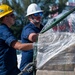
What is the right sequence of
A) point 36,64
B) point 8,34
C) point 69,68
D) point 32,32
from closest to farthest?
point 69,68 → point 36,64 → point 8,34 → point 32,32

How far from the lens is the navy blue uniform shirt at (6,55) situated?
352cm

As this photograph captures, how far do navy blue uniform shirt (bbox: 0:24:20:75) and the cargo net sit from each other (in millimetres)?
683

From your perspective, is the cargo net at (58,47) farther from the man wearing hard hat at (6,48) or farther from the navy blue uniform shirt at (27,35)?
the navy blue uniform shirt at (27,35)

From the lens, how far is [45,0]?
38.6 metres

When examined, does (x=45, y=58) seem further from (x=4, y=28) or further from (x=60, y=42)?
(x=4, y=28)

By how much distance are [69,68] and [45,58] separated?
0.23m

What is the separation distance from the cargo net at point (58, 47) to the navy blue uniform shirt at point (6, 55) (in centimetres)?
68

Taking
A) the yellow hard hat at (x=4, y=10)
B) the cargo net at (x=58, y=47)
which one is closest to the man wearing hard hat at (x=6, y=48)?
the yellow hard hat at (x=4, y=10)

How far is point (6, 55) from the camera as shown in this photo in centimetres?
362

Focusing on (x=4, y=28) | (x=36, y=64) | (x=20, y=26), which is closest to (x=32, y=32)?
(x=4, y=28)

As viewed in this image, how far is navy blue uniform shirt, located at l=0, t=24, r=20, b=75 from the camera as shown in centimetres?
352

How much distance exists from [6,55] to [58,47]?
95 cm

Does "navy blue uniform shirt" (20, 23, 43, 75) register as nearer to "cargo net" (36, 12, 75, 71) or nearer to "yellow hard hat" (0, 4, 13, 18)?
"yellow hard hat" (0, 4, 13, 18)

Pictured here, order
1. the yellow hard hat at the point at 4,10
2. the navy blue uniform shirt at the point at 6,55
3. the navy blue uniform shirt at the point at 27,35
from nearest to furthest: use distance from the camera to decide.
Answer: the navy blue uniform shirt at the point at 6,55 < the yellow hard hat at the point at 4,10 < the navy blue uniform shirt at the point at 27,35
